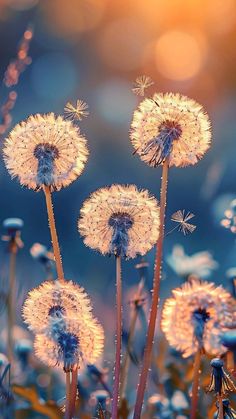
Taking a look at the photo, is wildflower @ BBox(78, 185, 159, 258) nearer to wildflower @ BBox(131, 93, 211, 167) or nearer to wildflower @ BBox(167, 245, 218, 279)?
wildflower @ BBox(131, 93, 211, 167)

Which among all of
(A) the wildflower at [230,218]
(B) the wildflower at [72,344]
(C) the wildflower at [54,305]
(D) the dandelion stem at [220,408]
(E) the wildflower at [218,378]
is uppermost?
(A) the wildflower at [230,218]

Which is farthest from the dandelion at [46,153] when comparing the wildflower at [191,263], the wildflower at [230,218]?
the wildflower at [191,263]

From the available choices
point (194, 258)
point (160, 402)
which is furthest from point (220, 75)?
point (160, 402)

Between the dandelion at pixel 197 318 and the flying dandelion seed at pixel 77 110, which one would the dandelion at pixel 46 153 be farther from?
the dandelion at pixel 197 318

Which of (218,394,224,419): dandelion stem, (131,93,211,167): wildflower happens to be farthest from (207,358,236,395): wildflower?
(131,93,211,167): wildflower

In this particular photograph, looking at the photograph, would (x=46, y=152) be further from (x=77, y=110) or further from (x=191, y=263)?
(x=191, y=263)

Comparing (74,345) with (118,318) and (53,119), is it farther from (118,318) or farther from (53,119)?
(53,119)
